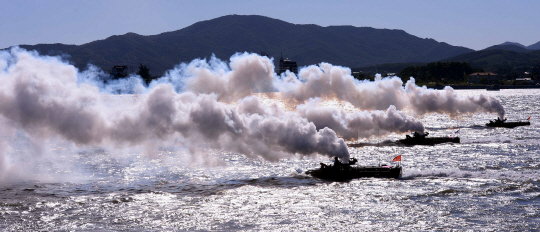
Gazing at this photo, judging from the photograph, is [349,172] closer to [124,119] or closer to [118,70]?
[124,119]

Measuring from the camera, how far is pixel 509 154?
85.7 m

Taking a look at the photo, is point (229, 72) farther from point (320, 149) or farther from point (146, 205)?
point (146, 205)

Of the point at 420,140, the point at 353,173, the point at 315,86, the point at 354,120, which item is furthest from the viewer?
the point at 315,86

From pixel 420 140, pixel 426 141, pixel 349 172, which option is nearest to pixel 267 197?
pixel 349 172

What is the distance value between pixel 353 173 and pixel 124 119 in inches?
1200

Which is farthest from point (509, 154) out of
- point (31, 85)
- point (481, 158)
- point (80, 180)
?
point (31, 85)

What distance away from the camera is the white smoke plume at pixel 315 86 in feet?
263

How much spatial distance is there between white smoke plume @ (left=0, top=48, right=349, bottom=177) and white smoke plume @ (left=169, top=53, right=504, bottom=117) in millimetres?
17405

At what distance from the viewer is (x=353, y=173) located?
212ft

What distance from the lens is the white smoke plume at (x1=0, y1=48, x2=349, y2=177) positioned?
168 ft

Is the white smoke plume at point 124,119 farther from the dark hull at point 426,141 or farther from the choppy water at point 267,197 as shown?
the dark hull at point 426,141

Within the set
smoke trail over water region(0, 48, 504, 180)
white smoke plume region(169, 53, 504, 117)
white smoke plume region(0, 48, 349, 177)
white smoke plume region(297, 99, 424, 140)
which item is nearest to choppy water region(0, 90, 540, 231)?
white smoke plume region(0, 48, 349, 177)

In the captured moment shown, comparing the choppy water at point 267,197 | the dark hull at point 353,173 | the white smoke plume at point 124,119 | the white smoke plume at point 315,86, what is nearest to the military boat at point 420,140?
the choppy water at point 267,197

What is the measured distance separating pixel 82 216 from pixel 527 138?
9743 centimetres
